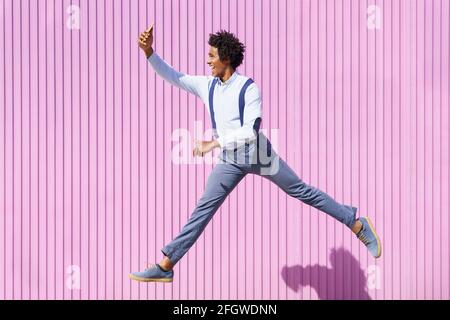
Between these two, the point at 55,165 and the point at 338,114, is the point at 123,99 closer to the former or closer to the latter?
the point at 55,165

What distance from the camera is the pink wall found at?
5293 millimetres

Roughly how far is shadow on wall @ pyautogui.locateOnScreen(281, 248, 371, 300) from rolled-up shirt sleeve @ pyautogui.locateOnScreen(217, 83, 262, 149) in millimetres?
1502

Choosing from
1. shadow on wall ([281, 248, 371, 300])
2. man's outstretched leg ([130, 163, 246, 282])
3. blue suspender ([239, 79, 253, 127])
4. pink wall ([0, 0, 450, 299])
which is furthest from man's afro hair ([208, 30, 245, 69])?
shadow on wall ([281, 248, 371, 300])

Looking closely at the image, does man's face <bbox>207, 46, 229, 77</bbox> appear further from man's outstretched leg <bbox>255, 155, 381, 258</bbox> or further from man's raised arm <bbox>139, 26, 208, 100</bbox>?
man's outstretched leg <bbox>255, 155, 381, 258</bbox>

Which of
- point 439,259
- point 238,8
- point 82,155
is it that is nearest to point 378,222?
point 439,259

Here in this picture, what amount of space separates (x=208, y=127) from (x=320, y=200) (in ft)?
3.80

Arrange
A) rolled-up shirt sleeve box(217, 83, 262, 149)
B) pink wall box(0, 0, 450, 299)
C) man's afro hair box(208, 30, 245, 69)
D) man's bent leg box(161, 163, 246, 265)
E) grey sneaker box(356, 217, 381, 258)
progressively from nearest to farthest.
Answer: rolled-up shirt sleeve box(217, 83, 262, 149) < man's afro hair box(208, 30, 245, 69) < man's bent leg box(161, 163, 246, 265) < grey sneaker box(356, 217, 381, 258) < pink wall box(0, 0, 450, 299)

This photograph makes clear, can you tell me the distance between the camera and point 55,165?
17.5 ft

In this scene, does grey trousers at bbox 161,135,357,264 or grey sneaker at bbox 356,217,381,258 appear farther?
grey sneaker at bbox 356,217,381,258

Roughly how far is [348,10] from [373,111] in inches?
32.1

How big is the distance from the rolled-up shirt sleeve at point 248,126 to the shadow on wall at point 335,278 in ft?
4.93

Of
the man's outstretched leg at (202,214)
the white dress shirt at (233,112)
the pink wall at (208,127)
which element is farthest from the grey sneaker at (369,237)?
the white dress shirt at (233,112)

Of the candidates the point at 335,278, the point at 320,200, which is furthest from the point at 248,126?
the point at 335,278

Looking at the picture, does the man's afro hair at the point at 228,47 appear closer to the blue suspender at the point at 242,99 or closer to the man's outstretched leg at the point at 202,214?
the blue suspender at the point at 242,99
